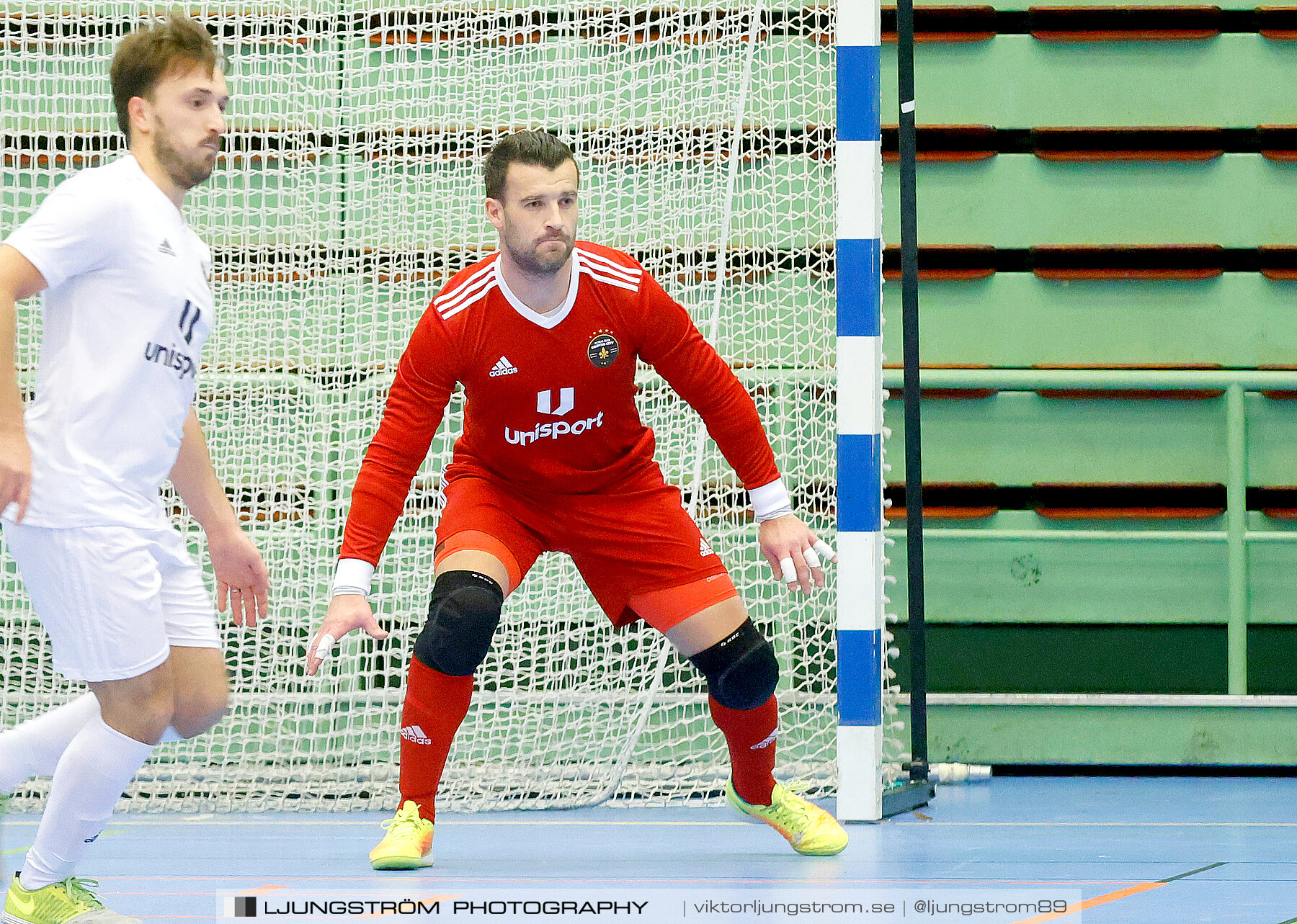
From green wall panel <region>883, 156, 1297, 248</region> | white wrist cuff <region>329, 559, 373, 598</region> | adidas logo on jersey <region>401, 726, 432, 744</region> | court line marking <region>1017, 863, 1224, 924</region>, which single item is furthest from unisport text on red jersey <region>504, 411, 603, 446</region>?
green wall panel <region>883, 156, 1297, 248</region>

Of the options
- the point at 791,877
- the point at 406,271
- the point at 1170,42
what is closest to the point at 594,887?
the point at 791,877

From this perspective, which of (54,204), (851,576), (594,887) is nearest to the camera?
(54,204)

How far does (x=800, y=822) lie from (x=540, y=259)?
1451 mm

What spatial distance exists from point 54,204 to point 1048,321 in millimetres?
3642

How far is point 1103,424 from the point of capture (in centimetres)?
518

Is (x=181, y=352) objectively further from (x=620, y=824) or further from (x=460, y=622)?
(x=620, y=824)

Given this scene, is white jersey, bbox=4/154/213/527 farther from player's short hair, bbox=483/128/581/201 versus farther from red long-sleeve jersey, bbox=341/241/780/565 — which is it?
player's short hair, bbox=483/128/581/201

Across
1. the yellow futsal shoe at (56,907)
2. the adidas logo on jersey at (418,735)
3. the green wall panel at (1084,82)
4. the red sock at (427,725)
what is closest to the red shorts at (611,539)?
the red sock at (427,725)

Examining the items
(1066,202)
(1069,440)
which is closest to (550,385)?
(1069,440)

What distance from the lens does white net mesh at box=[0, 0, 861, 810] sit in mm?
4520

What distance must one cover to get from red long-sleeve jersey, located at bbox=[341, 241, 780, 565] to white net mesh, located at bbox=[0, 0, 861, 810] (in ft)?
3.30

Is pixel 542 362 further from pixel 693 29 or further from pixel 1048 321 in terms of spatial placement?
pixel 1048 321

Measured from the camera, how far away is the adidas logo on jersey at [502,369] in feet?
11.0

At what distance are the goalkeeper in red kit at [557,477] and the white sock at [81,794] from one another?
0.74 m
